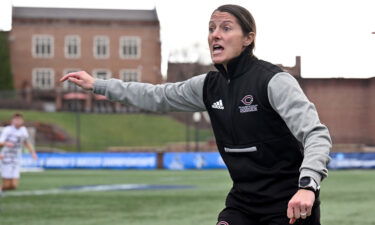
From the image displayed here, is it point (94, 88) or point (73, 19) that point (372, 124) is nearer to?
point (94, 88)

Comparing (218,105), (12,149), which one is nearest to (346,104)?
(12,149)

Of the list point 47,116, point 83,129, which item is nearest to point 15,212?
point 83,129

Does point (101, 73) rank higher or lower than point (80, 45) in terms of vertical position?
lower

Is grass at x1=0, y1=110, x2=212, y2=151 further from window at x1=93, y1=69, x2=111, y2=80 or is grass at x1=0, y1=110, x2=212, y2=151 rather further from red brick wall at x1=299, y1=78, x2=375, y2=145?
red brick wall at x1=299, y1=78, x2=375, y2=145

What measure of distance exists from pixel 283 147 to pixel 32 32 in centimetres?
8291

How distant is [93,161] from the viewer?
39.5 m

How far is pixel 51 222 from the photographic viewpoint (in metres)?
13.0

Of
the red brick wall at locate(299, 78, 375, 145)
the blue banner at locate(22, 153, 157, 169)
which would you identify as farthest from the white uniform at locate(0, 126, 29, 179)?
the blue banner at locate(22, 153, 157, 169)

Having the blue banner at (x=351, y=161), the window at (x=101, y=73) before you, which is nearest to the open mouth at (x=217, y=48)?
the blue banner at (x=351, y=161)

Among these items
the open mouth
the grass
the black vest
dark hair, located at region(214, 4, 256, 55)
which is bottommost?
the grass

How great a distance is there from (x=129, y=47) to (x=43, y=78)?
366 inches

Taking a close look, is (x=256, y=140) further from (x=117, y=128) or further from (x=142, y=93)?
(x=117, y=128)

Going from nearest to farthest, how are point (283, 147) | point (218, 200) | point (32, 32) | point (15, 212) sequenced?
point (283, 147) → point (15, 212) → point (218, 200) → point (32, 32)

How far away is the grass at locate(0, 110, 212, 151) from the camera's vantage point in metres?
59.9
